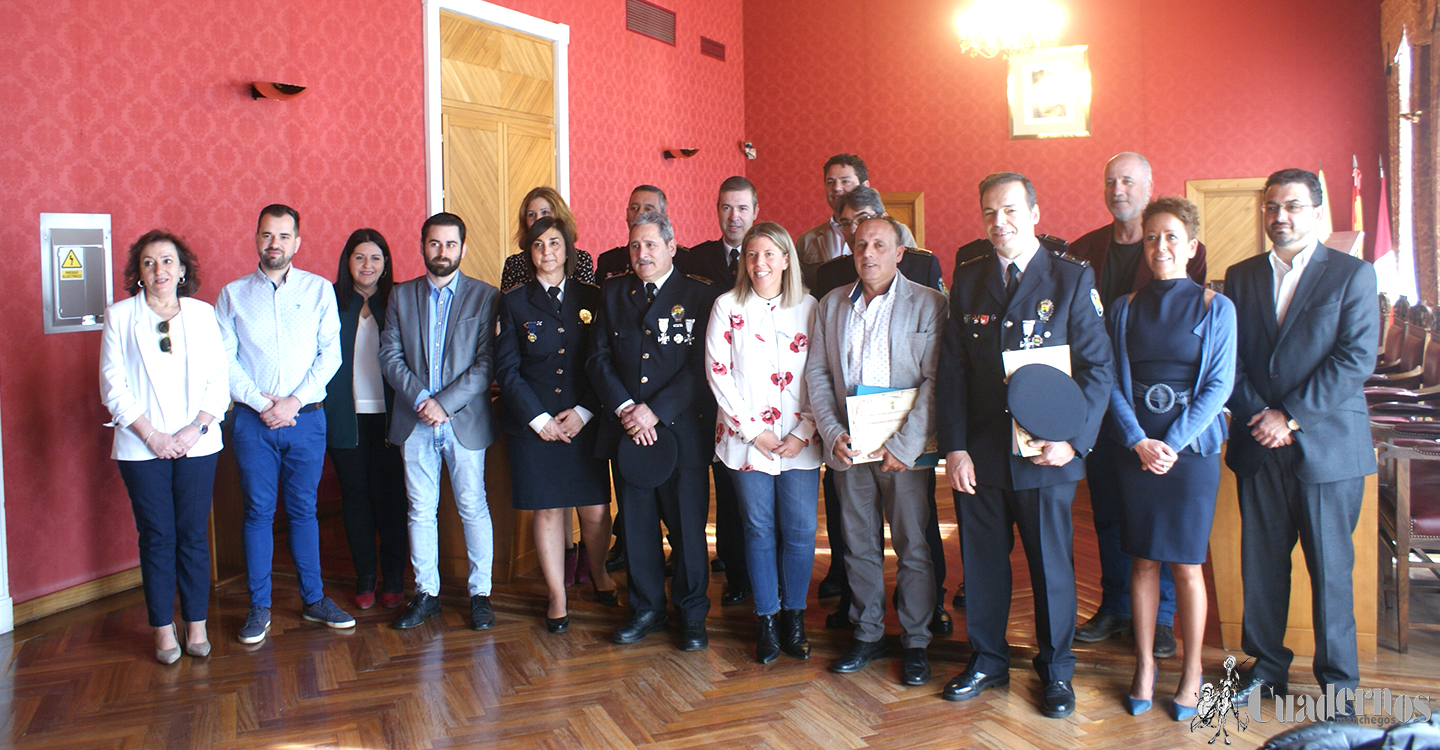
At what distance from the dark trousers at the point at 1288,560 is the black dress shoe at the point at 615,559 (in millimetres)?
2593

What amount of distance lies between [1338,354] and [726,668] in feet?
7.10

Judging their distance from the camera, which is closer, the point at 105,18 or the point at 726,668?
the point at 726,668

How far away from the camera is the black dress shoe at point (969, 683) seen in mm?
3029

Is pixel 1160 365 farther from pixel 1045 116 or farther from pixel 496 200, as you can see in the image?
pixel 1045 116

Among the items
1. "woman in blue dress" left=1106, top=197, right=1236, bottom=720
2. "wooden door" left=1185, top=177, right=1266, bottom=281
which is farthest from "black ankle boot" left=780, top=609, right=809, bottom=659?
"wooden door" left=1185, top=177, right=1266, bottom=281

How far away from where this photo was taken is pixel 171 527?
338 centimetres

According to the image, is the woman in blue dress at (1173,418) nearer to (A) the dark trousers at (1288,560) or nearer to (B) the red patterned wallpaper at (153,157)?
(A) the dark trousers at (1288,560)

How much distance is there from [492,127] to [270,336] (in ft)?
12.3

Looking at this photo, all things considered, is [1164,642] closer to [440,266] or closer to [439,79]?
[440,266]

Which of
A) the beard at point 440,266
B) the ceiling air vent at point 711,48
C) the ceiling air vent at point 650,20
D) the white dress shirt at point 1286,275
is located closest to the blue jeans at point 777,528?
the beard at point 440,266

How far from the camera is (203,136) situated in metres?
4.69

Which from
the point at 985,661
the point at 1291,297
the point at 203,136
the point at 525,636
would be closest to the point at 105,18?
the point at 203,136

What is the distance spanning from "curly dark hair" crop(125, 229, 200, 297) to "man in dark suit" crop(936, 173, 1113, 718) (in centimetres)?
269

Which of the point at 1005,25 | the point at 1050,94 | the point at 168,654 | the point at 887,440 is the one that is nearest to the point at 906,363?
the point at 887,440
